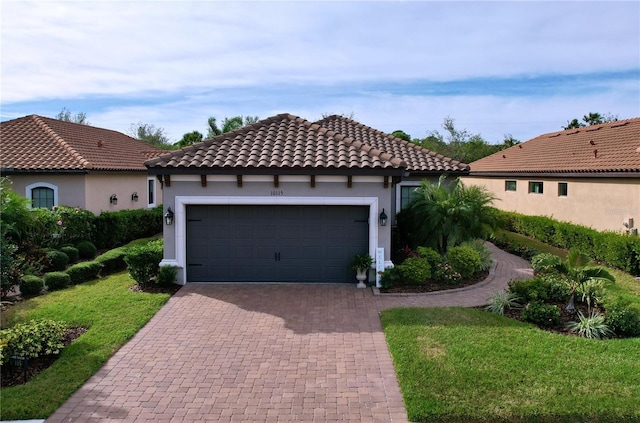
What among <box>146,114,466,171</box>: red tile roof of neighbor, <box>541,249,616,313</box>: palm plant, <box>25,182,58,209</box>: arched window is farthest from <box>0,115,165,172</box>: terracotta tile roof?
<box>541,249,616,313</box>: palm plant

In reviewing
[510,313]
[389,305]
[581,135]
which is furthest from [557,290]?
[581,135]

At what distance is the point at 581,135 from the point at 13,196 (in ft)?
79.3

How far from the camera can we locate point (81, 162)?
714 inches

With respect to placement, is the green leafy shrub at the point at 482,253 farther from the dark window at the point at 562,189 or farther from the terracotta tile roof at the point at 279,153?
the dark window at the point at 562,189

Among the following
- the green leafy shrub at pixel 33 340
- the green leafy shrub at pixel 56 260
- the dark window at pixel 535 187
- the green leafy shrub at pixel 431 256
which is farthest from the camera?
the dark window at pixel 535 187

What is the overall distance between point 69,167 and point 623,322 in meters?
17.8

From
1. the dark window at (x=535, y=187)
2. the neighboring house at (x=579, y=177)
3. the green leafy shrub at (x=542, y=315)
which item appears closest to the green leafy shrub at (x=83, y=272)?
the green leafy shrub at (x=542, y=315)

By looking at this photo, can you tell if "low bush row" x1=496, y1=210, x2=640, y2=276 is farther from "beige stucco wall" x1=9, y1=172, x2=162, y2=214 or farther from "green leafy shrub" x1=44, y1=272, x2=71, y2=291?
"beige stucco wall" x1=9, y1=172, x2=162, y2=214

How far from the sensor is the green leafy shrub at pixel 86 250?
15688 millimetres

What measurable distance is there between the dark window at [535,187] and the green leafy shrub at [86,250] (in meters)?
18.9

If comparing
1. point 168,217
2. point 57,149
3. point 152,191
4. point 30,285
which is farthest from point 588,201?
point 57,149

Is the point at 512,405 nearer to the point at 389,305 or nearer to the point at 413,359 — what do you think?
the point at 413,359

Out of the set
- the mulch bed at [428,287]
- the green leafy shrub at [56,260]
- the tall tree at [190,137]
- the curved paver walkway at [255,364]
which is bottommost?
the curved paver walkway at [255,364]

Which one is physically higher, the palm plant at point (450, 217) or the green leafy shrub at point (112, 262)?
the palm plant at point (450, 217)
